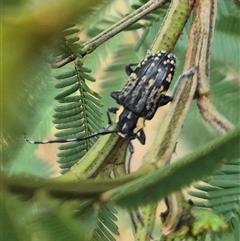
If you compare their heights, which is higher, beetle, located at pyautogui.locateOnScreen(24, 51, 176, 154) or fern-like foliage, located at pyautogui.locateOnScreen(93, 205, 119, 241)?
beetle, located at pyautogui.locateOnScreen(24, 51, 176, 154)

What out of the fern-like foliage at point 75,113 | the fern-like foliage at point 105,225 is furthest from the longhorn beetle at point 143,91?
the fern-like foliage at point 105,225

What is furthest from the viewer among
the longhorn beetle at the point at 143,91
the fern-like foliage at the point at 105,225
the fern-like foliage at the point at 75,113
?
the longhorn beetle at the point at 143,91

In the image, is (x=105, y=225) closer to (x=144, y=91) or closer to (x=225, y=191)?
(x=225, y=191)

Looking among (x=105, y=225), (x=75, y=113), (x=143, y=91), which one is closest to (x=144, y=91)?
(x=143, y=91)

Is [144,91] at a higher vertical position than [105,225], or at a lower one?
higher

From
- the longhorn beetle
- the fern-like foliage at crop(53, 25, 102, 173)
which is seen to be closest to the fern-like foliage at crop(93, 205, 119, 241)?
the fern-like foliage at crop(53, 25, 102, 173)

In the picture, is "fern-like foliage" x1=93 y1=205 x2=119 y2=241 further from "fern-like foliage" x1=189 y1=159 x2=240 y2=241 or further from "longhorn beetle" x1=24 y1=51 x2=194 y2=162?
"longhorn beetle" x1=24 y1=51 x2=194 y2=162

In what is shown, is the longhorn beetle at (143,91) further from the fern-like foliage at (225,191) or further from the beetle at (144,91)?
the fern-like foliage at (225,191)

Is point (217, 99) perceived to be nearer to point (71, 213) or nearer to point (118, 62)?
point (118, 62)

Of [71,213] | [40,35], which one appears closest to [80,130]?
[71,213]

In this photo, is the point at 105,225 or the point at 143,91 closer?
A: the point at 105,225

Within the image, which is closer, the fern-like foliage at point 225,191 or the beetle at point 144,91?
the fern-like foliage at point 225,191
